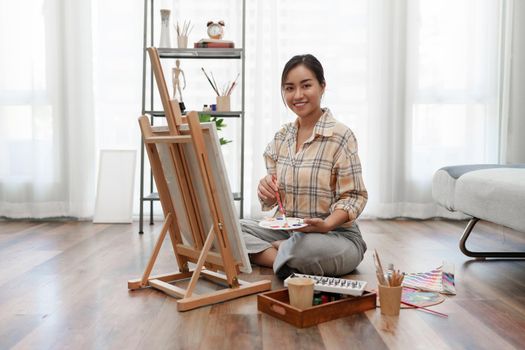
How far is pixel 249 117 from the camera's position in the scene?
3.91 m

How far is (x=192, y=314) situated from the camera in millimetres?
1751

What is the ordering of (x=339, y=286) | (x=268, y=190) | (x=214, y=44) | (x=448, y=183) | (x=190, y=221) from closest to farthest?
1. (x=339, y=286)
2. (x=190, y=221)
3. (x=268, y=190)
4. (x=448, y=183)
5. (x=214, y=44)

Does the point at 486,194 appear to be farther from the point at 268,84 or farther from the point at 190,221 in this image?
the point at 268,84

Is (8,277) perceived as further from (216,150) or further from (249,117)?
(249,117)

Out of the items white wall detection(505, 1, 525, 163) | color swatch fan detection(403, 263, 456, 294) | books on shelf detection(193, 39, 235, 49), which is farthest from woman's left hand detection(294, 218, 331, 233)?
white wall detection(505, 1, 525, 163)

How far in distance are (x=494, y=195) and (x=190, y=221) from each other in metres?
1.25

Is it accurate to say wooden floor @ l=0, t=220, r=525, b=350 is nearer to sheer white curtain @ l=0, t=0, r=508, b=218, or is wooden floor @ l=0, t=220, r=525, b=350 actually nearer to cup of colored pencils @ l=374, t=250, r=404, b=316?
cup of colored pencils @ l=374, t=250, r=404, b=316

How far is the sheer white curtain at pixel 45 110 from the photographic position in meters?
3.81

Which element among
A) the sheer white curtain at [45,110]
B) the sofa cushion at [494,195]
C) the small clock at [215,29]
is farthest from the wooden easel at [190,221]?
the sheer white curtain at [45,110]

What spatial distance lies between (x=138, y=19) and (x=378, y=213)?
2.12 metres

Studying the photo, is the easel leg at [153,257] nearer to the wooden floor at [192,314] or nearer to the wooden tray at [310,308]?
the wooden floor at [192,314]

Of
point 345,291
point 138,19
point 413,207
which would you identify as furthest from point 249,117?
point 345,291

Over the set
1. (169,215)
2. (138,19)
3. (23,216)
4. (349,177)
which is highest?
(138,19)

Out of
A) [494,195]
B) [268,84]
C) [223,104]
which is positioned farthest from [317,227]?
[268,84]
